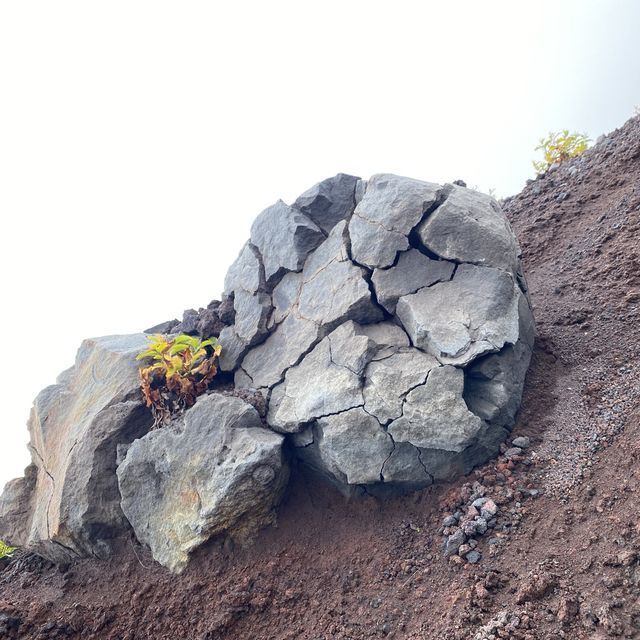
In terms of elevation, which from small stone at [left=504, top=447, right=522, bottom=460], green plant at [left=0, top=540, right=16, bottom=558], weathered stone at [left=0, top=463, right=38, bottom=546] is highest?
weathered stone at [left=0, top=463, right=38, bottom=546]

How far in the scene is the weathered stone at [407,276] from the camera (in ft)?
16.8

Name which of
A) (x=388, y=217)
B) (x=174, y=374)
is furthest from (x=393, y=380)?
(x=174, y=374)

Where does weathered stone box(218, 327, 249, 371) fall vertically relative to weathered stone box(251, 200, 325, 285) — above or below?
below

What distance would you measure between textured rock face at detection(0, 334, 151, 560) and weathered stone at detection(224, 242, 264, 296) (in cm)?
141

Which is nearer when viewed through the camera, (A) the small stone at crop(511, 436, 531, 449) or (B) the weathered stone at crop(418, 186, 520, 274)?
(A) the small stone at crop(511, 436, 531, 449)

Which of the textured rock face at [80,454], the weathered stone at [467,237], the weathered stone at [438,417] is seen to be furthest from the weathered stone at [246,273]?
the weathered stone at [438,417]

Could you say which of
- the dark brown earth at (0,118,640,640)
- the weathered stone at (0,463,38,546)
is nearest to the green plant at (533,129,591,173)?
the dark brown earth at (0,118,640,640)

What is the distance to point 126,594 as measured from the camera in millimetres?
4777

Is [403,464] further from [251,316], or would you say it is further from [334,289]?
[251,316]

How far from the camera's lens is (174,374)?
5.53 m

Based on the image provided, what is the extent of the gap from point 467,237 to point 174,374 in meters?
3.43

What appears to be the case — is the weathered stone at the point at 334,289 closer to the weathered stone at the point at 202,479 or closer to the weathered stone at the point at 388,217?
the weathered stone at the point at 388,217

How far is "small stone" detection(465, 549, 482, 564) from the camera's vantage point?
3.72 meters

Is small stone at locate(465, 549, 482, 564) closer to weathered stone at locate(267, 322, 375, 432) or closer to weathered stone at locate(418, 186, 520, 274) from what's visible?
weathered stone at locate(267, 322, 375, 432)
